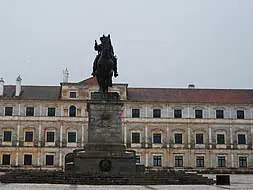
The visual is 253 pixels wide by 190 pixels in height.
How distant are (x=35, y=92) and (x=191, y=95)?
786 inches

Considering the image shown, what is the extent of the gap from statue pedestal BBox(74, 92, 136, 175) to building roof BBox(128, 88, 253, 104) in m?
34.7

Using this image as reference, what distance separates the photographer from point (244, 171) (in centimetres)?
5428

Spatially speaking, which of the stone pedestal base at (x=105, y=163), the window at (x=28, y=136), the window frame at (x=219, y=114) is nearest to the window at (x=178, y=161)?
the window frame at (x=219, y=114)

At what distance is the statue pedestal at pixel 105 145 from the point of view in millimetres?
21625

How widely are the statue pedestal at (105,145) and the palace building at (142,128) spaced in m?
33.1

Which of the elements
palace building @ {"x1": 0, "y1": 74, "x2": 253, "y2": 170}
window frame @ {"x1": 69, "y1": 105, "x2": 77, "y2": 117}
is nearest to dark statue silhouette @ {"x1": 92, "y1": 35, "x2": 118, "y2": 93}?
palace building @ {"x1": 0, "y1": 74, "x2": 253, "y2": 170}

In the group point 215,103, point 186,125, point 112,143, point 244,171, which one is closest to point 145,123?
point 186,125

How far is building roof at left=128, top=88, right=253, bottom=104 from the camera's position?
191 feet

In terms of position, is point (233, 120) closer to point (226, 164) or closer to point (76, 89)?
point (226, 164)

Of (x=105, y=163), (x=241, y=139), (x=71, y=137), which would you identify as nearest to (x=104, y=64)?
(x=105, y=163)

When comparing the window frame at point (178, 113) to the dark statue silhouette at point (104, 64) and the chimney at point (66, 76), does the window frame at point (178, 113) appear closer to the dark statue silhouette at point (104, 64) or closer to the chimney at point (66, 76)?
the chimney at point (66, 76)

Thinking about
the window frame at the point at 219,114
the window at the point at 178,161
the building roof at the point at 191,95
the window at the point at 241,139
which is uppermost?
the building roof at the point at 191,95

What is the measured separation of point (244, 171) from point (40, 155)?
79.8 ft

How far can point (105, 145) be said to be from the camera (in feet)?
73.8
